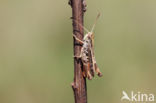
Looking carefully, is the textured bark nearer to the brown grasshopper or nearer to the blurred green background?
the brown grasshopper

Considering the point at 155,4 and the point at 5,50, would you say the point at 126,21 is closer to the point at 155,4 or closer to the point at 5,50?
the point at 155,4

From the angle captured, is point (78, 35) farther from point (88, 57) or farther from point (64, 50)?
point (64, 50)

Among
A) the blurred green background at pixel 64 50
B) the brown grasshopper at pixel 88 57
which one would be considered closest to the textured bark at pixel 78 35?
the brown grasshopper at pixel 88 57

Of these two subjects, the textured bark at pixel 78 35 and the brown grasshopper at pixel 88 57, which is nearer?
the textured bark at pixel 78 35

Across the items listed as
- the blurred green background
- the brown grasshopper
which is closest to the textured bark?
the brown grasshopper

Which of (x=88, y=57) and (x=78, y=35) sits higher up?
(x=78, y=35)

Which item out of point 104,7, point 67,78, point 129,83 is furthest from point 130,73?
point 104,7

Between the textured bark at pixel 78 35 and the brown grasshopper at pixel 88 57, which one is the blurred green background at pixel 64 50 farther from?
the textured bark at pixel 78 35

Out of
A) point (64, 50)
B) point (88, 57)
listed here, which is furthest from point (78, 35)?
point (64, 50)

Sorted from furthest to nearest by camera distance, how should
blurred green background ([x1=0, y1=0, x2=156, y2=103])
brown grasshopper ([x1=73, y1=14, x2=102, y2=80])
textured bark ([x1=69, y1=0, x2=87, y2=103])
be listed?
1. blurred green background ([x1=0, y1=0, x2=156, y2=103])
2. brown grasshopper ([x1=73, y1=14, x2=102, y2=80])
3. textured bark ([x1=69, y1=0, x2=87, y2=103])

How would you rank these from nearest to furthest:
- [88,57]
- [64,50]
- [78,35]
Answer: [78,35] < [88,57] < [64,50]
